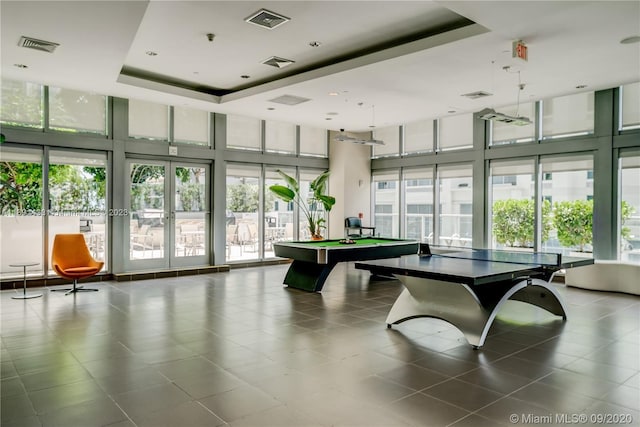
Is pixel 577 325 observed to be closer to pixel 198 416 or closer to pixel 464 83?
pixel 464 83

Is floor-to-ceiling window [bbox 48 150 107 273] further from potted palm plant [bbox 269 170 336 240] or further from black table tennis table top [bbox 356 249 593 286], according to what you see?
black table tennis table top [bbox 356 249 593 286]

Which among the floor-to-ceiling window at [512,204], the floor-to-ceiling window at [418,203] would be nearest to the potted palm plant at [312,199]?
the floor-to-ceiling window at [418,203]

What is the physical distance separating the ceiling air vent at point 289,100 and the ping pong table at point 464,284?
167 inches

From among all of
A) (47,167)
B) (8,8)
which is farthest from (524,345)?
(47,167)

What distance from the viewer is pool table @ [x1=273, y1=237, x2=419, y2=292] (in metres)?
6.89

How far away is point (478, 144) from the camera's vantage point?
993cm

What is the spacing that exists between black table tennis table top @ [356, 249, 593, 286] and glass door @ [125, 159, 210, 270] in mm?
5755

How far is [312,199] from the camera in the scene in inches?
462

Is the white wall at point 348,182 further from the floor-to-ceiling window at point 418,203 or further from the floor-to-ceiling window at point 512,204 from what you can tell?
the floor-to-ceiling window at point 512,204

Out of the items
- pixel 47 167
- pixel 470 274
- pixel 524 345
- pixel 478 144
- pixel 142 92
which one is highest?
pixel 142 92

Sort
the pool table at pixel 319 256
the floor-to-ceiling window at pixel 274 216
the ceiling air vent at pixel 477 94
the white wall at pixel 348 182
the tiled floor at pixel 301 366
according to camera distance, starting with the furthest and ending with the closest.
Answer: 1. the white wall at pixel 348 182
2. the floor-to-ceiling window at pixel 274 216
3. the ceiling air vent at pixel 477 94
4. the pool table at pixel 319 256
5. the tiled floor at pixel 301 366

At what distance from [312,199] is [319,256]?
5042 mm

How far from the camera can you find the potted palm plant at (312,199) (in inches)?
369

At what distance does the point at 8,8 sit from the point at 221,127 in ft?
18.8
